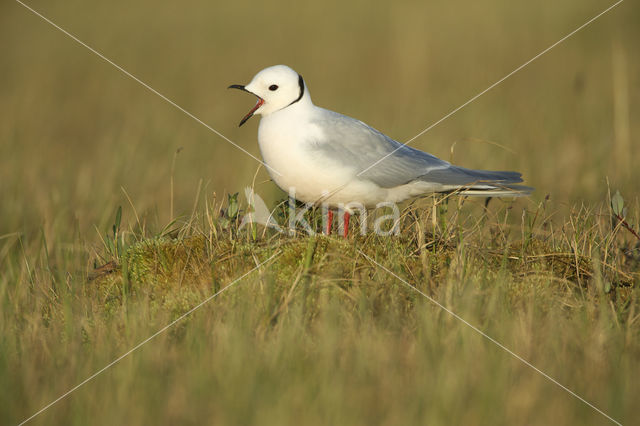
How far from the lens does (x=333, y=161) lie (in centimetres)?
419

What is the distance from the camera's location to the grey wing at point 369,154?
4.28 meters

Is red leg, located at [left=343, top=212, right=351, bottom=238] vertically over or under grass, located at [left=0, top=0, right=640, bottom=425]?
over

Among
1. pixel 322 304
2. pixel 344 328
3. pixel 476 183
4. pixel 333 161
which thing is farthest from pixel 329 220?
pixel 344 328

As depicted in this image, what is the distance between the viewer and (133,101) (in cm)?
1062

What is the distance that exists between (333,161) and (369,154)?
34 centimetres

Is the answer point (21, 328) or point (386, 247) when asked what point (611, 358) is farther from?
point (21, 328)

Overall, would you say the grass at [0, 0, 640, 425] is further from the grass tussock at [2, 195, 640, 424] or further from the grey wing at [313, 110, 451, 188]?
the grey wing at [313, 110, 451, 188]

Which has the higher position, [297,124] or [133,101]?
[133,101]

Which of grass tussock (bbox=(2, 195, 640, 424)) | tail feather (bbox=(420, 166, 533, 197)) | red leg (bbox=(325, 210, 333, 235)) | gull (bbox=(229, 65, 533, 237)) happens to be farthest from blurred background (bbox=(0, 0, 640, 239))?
grass tussock (bbox=(2, 195, 640, 424))

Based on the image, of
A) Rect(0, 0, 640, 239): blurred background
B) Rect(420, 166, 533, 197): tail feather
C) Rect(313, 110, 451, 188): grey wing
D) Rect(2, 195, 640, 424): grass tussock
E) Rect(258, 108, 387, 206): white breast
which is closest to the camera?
Rect(2, 195, 640, 424): grass tussock

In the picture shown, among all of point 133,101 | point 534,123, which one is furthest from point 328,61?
point 534,123

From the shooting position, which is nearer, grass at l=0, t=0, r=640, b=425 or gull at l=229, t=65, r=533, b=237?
grass at l=0, t=0, r=640, b=425

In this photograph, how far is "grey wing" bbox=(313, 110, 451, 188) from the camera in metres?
4.28

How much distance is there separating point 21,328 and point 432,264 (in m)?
2.19
